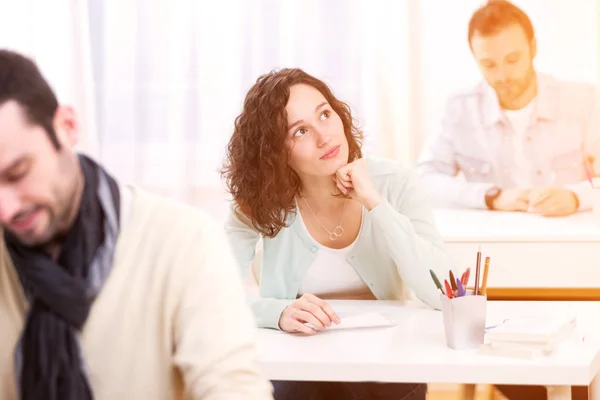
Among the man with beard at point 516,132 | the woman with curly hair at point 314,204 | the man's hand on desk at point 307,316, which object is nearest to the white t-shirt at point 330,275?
the woman with curly hair at point 314,204

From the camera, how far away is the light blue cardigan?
191 centimetres

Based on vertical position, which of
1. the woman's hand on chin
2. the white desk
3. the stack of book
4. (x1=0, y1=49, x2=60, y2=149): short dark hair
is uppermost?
(x1=0, y1=49, x2=60, y2=149): short dark hair

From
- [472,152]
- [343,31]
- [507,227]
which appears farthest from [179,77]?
[507,227]

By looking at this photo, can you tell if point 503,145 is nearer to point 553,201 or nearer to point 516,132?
point 516,132

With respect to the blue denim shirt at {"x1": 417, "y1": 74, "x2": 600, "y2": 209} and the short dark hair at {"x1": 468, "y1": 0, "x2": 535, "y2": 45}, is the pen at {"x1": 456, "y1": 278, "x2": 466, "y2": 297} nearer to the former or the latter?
the blue denim shirt at {"x1": 417, "y1": 74, "x2": 600, "y2": 209}

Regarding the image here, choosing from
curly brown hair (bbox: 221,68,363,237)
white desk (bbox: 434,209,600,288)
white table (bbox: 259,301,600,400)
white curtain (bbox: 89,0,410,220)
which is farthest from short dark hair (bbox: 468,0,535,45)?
white table (bbox: 259,301,600,400)

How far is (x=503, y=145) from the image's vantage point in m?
3.21

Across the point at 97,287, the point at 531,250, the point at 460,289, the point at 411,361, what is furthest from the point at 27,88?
the point at 531,250

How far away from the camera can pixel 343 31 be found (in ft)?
11.1

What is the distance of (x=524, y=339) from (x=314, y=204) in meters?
0.81

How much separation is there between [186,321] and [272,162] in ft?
3.52

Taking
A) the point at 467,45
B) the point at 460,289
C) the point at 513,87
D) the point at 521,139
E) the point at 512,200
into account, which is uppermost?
the point at 467,45

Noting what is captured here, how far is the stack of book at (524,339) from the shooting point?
54.9 inches

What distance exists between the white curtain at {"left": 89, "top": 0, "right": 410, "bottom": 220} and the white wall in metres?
0.12
